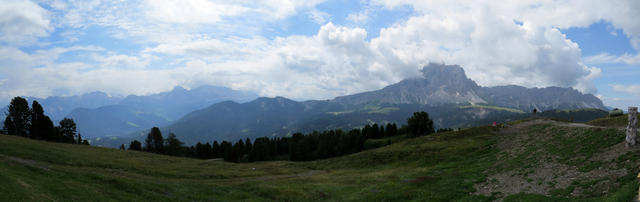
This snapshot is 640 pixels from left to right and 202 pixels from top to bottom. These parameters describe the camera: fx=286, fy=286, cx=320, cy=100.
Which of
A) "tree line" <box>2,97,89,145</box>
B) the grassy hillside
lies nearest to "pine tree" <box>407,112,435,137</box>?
the grassy hillside

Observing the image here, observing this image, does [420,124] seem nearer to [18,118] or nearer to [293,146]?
[293,146]

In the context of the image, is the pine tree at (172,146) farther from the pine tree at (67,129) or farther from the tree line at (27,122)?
the tree line at (27,122)

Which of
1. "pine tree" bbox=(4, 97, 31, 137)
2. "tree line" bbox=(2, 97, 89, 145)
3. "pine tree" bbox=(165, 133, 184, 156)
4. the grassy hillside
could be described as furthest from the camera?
"pine tree" bbox=(165, 133, 184, 156)

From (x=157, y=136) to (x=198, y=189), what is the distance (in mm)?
104990

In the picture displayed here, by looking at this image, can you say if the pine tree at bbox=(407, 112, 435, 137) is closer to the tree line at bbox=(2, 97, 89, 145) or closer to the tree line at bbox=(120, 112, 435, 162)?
the tree line at bbox=(120, 112, 435, 162)

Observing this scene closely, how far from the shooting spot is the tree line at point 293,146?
121m

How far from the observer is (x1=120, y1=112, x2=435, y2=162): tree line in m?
121

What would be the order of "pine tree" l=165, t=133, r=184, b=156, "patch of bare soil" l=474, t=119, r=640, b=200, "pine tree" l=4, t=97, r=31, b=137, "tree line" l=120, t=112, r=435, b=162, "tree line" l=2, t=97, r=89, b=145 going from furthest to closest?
"pine tree" l=165, t=133, r=184, b=156 → "tree line" l=120, t=112, r=435, b=162 → "tree line" l=2, t=97, r=89, b=145 → "pine tree" l=4, t=97, r=31, b=137 → "patch of bare soil" l=474, t=119, r=640, b=200

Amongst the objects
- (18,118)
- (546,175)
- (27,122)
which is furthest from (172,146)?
(546,175)

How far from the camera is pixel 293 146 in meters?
130

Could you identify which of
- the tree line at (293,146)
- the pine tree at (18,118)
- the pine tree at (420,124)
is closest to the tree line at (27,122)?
the pine tree at (18,118)

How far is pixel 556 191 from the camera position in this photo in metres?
24.7

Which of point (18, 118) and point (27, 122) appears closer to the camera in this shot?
point (18, 118)

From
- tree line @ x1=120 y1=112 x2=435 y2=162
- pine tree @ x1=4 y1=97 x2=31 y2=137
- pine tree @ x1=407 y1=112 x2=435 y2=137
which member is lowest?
tree line @ x1=120 y1=112 x2=435 y2=162
